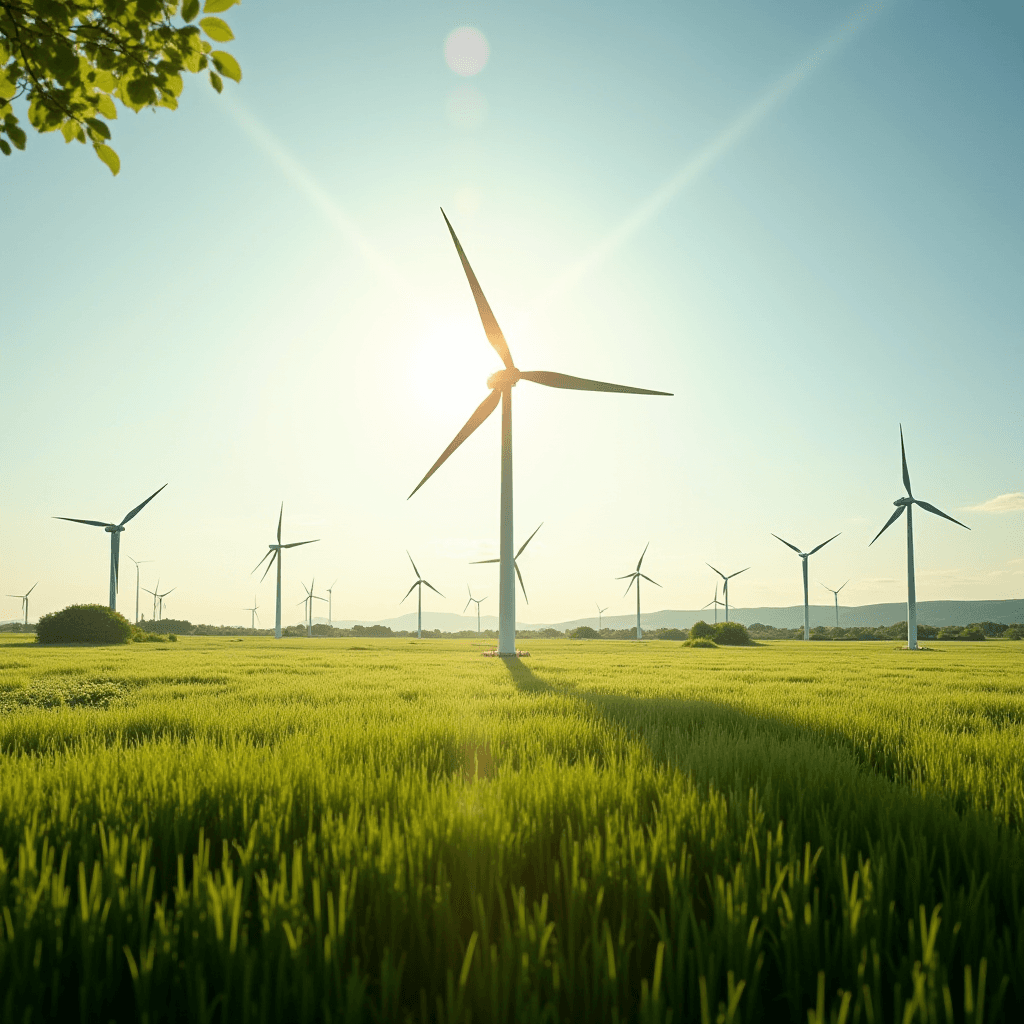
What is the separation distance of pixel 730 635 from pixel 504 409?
42.9 m

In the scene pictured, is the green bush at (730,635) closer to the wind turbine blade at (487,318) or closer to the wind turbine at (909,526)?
the wind turbine at (909,526)

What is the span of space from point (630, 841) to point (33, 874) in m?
2.82

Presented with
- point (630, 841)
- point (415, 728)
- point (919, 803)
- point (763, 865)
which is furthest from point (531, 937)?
point (415, 728)

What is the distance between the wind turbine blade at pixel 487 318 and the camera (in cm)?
2990

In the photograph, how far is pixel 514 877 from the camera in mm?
3002

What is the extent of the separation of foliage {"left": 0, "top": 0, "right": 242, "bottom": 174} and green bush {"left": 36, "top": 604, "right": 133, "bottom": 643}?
170 ft

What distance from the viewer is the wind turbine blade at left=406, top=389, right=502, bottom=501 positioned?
30.9m

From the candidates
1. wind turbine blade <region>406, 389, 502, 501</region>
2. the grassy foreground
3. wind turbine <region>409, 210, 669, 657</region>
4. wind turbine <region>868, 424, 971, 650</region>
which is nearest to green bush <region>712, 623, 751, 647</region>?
wind turbine <region>868, 424, 971, 650</region>

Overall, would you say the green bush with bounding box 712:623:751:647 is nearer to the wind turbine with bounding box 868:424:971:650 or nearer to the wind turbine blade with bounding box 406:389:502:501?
the wind turbine with bounding box 868:424:971:650

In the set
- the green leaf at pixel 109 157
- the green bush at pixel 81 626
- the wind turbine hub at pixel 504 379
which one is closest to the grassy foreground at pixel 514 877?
the green leaf at pixel 109 157

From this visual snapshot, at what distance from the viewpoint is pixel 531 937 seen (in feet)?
7.03

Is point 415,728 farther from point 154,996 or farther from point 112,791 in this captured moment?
point 154,996

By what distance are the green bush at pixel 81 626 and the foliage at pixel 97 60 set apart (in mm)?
51851

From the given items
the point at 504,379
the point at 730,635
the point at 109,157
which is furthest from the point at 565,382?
the point at 730,635
